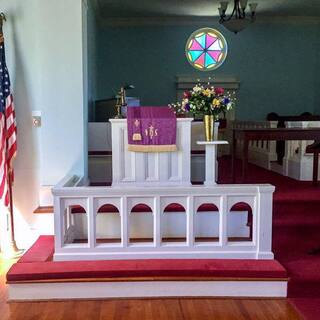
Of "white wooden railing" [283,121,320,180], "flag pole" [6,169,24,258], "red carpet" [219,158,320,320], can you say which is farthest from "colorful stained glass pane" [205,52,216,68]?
"flag pole" [6,169,24,258]

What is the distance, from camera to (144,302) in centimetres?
307

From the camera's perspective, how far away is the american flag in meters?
3.96

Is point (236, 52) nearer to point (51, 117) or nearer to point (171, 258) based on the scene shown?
point (51, 117)

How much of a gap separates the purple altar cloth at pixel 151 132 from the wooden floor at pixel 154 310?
145 centimetres

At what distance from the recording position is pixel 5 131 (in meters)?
3.99

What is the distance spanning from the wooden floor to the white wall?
118cm

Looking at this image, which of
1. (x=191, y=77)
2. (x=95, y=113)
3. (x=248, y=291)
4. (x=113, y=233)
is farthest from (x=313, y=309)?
(x=191, y=77)

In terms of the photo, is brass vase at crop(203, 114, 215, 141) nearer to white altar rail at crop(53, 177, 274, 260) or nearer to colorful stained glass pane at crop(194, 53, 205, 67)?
white altar rail at crop(53, 177, 274, 260)

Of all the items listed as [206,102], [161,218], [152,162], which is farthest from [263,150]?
[161,218]

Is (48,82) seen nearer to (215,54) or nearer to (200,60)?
(200,60)

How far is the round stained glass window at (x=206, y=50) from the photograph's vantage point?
8969mm

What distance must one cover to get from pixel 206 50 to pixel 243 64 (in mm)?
858

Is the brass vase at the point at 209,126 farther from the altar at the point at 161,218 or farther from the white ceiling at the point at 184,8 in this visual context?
the white ceiling at the point at 184,8

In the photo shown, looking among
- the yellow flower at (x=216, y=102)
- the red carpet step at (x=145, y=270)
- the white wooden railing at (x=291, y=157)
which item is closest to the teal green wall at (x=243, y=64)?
the white wooden railing at (x=291, y=157)
